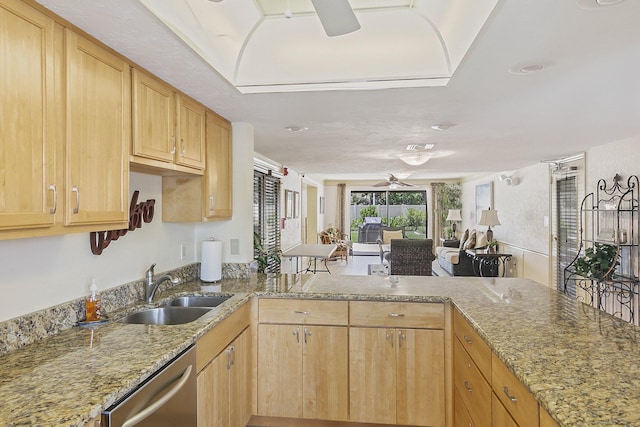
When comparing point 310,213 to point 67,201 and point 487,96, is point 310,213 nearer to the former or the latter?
point 487,96

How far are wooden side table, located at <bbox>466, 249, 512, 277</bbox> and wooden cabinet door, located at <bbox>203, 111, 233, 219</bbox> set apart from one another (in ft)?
18.1

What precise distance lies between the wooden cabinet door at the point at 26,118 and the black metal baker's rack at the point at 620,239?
16.3 feet

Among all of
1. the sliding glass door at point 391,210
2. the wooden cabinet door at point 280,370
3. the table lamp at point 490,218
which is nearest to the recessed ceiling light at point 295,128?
the wooden cabinet door at point 280,370

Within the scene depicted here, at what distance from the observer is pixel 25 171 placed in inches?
52.9

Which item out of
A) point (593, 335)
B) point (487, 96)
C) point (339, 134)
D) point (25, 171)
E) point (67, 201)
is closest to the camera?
point (25, 171)

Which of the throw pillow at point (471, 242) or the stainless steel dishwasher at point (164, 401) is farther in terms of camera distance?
the throw pillow at point (471, 242)

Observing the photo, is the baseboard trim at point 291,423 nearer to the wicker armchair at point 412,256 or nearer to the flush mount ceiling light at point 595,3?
the flush mount ceiling light at point 595,3

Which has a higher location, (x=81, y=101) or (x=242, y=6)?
(x=242, y=6)

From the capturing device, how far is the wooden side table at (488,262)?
23.6 ft

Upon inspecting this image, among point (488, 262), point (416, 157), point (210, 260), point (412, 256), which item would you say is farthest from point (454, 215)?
point (210, 260)

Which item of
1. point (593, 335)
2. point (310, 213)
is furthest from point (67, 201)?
point (310, 213)

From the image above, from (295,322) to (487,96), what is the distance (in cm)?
203

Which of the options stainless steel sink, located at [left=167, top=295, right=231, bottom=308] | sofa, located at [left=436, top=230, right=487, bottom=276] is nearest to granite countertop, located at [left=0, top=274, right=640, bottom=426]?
stainless steel sink, located at [left=167, top=295, right=231, bottom=308]

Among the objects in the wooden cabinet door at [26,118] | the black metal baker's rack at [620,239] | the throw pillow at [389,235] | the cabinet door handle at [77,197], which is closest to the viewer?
the wooden cabinet door at [26,118]
